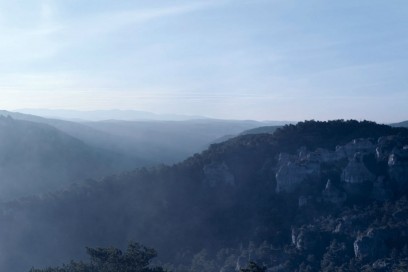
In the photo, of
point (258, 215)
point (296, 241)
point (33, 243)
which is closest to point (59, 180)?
point (33, 243)

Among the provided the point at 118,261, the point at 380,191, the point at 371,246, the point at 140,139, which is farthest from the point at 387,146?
the point at 140,139

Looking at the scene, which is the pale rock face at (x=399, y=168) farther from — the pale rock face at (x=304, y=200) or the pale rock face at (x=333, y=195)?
the pale rock face at (x=304, y=200)

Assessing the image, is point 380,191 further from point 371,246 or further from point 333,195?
point 371,246

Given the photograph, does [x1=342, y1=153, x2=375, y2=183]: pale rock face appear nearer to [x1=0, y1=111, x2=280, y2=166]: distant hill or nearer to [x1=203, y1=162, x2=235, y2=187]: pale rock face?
[x1=203, y1=162, x2=235, y2=187]: pale rock face

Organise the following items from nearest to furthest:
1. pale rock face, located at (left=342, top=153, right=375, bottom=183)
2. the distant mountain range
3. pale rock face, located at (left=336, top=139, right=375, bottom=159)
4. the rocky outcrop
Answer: the rocky outcrop → pale rock face, located at (left=342, top=153, right=375, bottom=183) → pale rock face, located at (left=336, top=139, right=375, bottom=159) → the distant mountain range

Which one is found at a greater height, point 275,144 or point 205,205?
point 275,144

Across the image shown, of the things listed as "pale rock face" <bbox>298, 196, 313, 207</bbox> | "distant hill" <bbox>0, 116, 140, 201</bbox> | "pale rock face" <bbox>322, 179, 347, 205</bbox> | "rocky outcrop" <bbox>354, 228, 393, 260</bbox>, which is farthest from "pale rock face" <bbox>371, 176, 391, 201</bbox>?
"distant hill" <bbox>0, 116, 140, 201</bbox>

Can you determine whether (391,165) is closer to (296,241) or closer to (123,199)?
(296,241)
